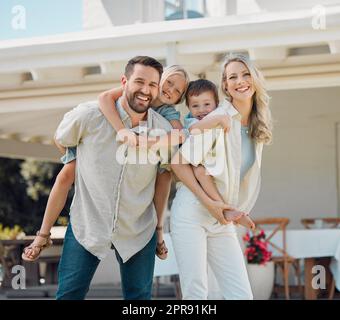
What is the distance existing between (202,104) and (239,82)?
0.23m

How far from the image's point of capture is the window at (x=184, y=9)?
27.7 ft

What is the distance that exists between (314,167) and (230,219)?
6229mm

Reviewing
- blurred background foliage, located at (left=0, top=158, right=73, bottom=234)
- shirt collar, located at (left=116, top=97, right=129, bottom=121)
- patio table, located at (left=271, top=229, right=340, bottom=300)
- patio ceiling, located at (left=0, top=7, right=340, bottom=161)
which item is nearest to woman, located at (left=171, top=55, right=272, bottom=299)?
shirt collar, located at (left=116, top=97, right=129, bottom=121)

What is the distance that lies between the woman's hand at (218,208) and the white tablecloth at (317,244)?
167 inches

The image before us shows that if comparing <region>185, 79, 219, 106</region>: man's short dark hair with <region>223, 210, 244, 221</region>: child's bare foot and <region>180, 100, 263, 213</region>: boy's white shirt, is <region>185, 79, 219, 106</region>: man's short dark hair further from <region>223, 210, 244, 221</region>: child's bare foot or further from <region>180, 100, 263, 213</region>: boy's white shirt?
<region>223, 210, 244, 221</region>: child's bare foot

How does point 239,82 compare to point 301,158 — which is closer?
point 239,82

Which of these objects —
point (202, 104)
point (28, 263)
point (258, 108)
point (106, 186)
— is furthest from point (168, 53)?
point (28, 263)

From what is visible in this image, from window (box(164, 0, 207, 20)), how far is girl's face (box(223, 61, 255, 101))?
5782mm

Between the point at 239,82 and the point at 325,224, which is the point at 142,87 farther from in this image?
the point at 325,224

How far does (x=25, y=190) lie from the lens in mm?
19031
